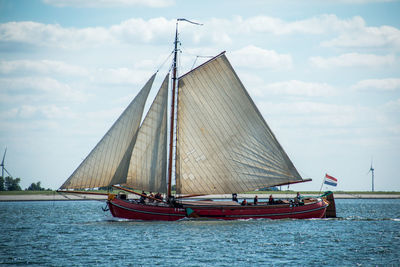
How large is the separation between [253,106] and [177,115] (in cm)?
800

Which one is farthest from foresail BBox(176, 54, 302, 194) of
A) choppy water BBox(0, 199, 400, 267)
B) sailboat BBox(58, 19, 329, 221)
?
choppy water BBox(0, 199, 400, 267)

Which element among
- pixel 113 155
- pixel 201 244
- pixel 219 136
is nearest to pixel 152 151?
pixel 113 155

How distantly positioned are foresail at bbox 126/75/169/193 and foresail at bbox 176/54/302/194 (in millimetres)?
1831

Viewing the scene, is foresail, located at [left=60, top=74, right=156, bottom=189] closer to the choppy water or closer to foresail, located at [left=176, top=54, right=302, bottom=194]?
the choppy water

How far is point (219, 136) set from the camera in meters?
57.9

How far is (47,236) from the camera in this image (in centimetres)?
5081

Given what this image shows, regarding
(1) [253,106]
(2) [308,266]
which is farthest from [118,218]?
(2) [308,266]

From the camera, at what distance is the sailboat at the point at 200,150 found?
55.8m

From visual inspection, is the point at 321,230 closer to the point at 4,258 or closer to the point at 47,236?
the point at 47,236

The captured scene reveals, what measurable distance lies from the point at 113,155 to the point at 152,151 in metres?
4.21

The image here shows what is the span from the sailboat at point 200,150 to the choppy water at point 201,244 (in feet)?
7.56

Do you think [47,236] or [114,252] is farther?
[47,236]

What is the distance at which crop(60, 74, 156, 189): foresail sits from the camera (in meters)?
53.0

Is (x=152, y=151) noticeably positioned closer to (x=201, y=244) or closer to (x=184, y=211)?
(x=184, y=211)
